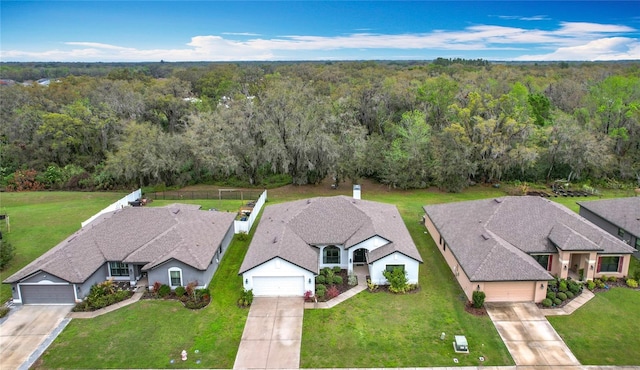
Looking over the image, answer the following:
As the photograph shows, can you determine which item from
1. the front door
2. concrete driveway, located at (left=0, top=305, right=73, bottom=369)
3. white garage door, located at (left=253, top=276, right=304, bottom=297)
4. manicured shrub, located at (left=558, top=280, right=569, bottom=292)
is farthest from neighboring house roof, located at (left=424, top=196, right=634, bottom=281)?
concrete driveway, located at (left=0, top=305, right=73, bottom=369)

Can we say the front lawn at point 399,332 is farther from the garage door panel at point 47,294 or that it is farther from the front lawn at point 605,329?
the garage door panel at point 47,294

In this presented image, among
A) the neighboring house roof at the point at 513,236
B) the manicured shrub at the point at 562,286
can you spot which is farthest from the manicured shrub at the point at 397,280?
the manicured shrub at the point at 562,286

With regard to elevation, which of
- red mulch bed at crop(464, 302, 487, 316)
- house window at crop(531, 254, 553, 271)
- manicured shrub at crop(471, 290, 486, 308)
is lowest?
red mulch bed at crop(464, 302, 487, 316)

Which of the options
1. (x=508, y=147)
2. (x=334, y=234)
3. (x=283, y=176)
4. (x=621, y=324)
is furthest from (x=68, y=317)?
(x=508, y=147)

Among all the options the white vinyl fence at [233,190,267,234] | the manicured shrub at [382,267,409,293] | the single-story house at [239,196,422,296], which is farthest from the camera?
the white vinyl fence at [233,190,267,234]

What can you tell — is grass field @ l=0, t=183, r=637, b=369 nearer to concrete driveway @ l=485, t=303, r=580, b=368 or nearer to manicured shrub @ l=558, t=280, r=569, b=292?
concrete driveway @ l=485, t=303, r=580, b=368

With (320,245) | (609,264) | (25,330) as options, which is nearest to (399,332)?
(320,245)

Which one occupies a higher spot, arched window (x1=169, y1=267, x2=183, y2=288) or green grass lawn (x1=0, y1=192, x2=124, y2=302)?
arched window (x1=169, y1=267, x2=183, y2=288)
